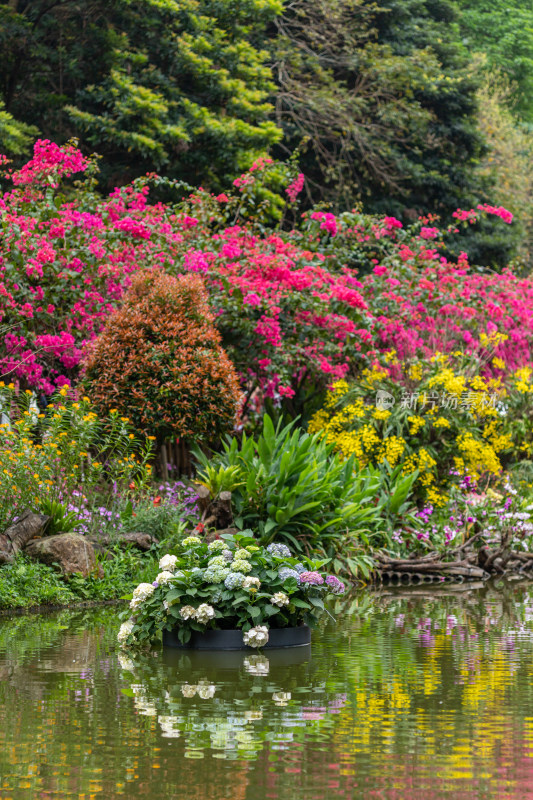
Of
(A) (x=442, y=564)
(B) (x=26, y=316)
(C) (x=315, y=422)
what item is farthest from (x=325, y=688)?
(C) (x=315, y=422)

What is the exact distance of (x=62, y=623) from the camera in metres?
9.07

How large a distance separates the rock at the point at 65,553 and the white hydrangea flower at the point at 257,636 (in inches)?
114

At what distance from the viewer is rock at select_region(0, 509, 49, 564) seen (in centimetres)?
1023

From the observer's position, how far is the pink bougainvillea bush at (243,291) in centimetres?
1330

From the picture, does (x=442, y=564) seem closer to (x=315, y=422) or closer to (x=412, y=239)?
(x=315, y=422)

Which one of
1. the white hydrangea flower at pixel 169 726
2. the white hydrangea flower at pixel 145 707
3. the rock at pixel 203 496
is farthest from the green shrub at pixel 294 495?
the white hydrangea flower at pixel 169 726

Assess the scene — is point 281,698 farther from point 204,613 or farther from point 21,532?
point 21,532

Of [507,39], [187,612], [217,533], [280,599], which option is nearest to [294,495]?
[217,533]

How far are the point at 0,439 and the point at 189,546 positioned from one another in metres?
3.41

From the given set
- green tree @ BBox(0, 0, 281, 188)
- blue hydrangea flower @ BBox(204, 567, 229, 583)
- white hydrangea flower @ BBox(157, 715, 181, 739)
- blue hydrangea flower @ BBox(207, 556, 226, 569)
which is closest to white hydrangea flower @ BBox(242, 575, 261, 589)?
blue hydrangea flower @ BBox(204, 567, 229, 583)

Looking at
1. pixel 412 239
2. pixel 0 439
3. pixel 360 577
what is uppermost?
pixel 412 239

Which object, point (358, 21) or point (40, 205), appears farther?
point (358, 21)

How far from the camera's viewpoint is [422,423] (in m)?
14.0

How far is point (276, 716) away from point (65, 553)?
15.9 ft
